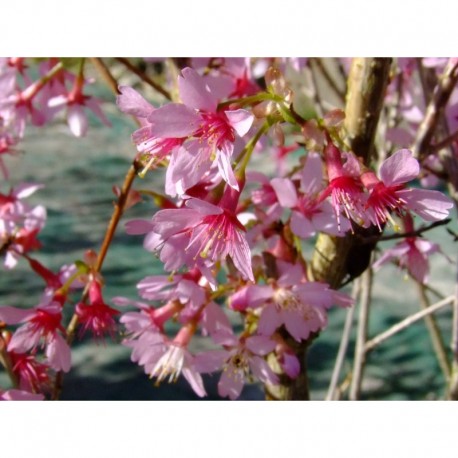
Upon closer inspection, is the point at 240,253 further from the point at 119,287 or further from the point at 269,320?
the point at 119,287

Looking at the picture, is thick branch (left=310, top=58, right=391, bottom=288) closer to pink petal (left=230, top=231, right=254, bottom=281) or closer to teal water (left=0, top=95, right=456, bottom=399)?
pink petal (left=230, top=231, right=254, bottom=281)

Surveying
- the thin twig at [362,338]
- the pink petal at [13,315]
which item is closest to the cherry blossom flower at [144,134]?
the pink petal at [13,315]

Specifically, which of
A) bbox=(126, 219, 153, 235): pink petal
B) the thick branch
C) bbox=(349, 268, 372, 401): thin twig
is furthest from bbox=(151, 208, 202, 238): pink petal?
bbox=(349, 268, 372, 401): thin twig

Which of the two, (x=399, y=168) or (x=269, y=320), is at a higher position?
(x=399, y=168)

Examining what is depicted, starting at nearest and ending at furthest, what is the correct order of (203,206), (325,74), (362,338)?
(203,206), (325,74), (362,338)

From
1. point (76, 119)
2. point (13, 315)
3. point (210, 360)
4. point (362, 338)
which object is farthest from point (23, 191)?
point (362, 338)
